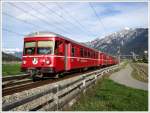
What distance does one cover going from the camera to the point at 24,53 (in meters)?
21.0

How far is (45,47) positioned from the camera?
20.2 metres

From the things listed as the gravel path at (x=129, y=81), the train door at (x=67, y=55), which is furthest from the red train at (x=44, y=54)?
the gravel path at (x=129, y=81)

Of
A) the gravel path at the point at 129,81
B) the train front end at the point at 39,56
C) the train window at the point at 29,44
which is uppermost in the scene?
the train window at the point at 29,44

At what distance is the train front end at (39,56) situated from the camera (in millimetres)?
19859

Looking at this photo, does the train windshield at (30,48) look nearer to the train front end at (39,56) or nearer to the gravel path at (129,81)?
the train front end at (39,56)

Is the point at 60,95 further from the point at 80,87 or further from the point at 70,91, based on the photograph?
the point at 80,87

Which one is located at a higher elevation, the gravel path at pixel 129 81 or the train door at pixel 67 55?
the train door at pixel 67 55

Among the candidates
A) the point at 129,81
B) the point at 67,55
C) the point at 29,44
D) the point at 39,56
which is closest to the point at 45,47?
the point at 39,56

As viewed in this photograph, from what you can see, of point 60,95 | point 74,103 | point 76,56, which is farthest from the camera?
point 76,56

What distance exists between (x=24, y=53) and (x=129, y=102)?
1025cm

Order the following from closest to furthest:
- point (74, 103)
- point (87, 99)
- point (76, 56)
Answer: point (74, 103), point (87, 99), point (76, 56)

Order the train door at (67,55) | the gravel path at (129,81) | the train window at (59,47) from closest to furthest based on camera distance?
the train window at (59,47) → the gravel path at (129,81) → the train door at (67,55)

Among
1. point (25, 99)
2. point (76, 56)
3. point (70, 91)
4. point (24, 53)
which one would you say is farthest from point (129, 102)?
point (76, 56)

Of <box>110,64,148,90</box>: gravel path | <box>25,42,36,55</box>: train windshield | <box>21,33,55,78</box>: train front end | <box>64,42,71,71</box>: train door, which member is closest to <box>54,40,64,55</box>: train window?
<box>21,33,55,78</box>: train front end
